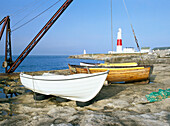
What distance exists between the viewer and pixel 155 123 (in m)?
3.63

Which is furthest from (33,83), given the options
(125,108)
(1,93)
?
(125,108)

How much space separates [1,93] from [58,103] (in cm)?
448

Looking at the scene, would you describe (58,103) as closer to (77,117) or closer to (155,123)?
(77,117)

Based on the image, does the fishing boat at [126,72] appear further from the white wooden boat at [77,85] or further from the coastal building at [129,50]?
the coastal building at [129,50]

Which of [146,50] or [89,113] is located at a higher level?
[146,50]

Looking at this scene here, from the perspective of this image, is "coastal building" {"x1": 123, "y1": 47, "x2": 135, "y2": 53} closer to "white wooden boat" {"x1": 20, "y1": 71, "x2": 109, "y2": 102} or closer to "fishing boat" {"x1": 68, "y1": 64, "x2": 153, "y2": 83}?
"fishing boat" {"x1": 68, "y1": 64, "x2": 153, "y2": 83}

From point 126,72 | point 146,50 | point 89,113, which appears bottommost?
point 89,113

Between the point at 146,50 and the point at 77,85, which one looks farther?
the point at 146,50

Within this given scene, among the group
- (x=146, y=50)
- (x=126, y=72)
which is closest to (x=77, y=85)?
(x=126, y=72)

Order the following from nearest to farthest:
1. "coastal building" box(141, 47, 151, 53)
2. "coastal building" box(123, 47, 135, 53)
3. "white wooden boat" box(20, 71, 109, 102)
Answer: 1. "white wooden boat" box(20, 71, 109, 102)
2. "coastal building" box(123, 47, 135, 53)
3. "coastal building" box(141, 47, 151, 53)

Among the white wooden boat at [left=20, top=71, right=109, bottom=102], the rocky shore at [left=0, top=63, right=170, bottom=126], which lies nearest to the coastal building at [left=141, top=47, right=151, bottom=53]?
the rocky shore at [left=0, top=63, right=170, bottom=126]

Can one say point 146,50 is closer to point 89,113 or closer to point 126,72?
point 126,72

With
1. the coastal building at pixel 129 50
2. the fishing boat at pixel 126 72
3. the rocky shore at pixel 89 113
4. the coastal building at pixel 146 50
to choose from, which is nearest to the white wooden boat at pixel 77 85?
the rocky shore at pixel 89 113

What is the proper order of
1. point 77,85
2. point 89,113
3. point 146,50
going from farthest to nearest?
point 146,50, point 77,85, point 89,113
